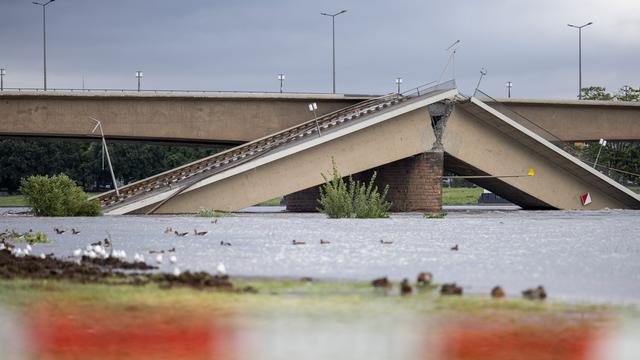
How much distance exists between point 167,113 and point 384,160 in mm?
11690

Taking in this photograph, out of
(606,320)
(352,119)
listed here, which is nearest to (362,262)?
(606,320)

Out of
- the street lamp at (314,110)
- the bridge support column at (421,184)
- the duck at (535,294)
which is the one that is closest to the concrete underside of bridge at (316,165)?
the bridge support column at (421,184)

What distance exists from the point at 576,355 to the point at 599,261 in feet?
34.9

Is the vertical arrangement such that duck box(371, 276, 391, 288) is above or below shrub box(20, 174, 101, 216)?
below

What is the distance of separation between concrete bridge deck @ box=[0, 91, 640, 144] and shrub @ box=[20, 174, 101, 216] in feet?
40.8

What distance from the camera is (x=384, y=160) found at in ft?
180

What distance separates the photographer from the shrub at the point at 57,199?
42.5m

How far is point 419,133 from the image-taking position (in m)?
55.8

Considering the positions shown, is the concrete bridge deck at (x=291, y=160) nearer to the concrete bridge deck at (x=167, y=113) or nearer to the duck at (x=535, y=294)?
the concrete bridge deck at (x=167, y=113)

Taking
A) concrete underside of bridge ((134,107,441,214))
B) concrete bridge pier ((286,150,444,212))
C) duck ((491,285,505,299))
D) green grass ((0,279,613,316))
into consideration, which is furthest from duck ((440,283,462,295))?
concrete bridge pier ((286,150,444,212))

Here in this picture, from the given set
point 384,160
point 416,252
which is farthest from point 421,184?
point 416,252

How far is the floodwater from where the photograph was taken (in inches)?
584

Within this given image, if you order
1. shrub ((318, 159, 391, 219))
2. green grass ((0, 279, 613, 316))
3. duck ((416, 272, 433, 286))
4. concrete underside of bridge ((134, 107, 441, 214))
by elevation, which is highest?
concrete underside of bridge ((134, 107, 441, 214))

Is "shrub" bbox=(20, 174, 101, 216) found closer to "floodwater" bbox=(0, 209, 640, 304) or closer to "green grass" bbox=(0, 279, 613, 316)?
"floodwater" bbox=(0, 209, 640, 304)
